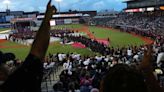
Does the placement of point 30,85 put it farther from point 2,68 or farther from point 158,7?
point 158,7

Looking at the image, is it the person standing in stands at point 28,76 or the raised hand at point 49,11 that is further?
the raised hand at point 49,11

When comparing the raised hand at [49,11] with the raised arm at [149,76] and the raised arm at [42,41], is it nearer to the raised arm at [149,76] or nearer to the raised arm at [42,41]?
the raised arm at [42,41]

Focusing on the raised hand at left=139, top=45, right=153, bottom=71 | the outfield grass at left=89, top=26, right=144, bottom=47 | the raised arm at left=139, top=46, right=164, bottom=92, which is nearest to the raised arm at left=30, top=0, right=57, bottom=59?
the raised arm at left=139, top=46, right=164, bottom=92

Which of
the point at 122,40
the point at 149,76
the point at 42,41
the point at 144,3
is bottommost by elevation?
the point at 122,40

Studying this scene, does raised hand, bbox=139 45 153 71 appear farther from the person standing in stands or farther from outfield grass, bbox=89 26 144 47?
outfield grass, bbox=89 26 144 47

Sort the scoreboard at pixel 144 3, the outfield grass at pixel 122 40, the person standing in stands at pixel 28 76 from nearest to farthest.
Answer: the person standing in stands at pixel 28 76 < the outfield grass at pixel 122 40 < the scoreboard at pixel 144 3

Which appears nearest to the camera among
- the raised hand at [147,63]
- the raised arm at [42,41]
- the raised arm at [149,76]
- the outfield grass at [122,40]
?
the raised arm at [42,41]

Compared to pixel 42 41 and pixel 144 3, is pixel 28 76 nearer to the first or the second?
pixel 42 41

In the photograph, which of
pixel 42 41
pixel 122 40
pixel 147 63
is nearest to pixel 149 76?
pixel 147 63

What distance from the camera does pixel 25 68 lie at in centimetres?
267

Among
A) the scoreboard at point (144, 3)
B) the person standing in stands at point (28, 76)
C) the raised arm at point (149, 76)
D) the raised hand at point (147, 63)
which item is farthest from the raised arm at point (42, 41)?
the scoreboard at point (144, 3)

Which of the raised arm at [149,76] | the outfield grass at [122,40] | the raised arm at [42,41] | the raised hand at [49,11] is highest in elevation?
the raised hand at [49,11]

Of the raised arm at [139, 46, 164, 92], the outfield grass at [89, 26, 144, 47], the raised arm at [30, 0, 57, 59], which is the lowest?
the outfield grass at [89, 26, 144, 47]

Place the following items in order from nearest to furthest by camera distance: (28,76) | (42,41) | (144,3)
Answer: (28,76) < (42,41) < (144,3)
